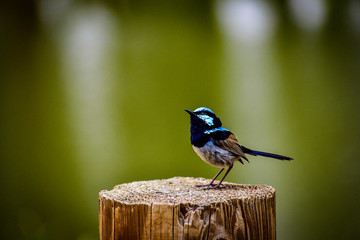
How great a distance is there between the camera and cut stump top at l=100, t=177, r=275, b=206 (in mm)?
1927

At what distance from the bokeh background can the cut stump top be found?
2172 mm

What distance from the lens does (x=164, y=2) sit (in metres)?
4.63

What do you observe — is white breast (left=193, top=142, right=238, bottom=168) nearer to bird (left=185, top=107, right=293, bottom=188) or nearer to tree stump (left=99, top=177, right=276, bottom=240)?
bird (left=185, top=107, right=293, bottom=188)

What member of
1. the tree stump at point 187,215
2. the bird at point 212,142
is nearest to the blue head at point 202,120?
the bird at point 212,142

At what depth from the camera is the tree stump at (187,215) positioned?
1813 millimetres

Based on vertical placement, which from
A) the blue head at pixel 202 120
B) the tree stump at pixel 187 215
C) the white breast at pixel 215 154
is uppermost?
the blue head at pixel 202 120

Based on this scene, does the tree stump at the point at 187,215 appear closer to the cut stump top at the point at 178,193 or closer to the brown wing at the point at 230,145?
the cut stump top at the point at 178,193

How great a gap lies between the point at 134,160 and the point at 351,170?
2765 millimetres

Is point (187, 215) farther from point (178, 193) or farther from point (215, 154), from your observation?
point (215, 154)

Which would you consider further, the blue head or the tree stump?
the blue head

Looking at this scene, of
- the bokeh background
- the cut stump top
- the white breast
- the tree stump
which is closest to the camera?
the tree stump

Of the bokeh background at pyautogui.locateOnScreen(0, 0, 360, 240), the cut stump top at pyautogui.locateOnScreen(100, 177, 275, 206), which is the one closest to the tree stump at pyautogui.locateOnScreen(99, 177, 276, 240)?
the cut stump top at pyautogui.locateOnScreen(100, 177, 275, 206)

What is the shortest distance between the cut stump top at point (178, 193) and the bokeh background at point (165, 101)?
7.13 ft

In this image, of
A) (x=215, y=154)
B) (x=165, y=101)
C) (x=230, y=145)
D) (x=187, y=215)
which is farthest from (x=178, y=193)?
(x=165, y=101)
